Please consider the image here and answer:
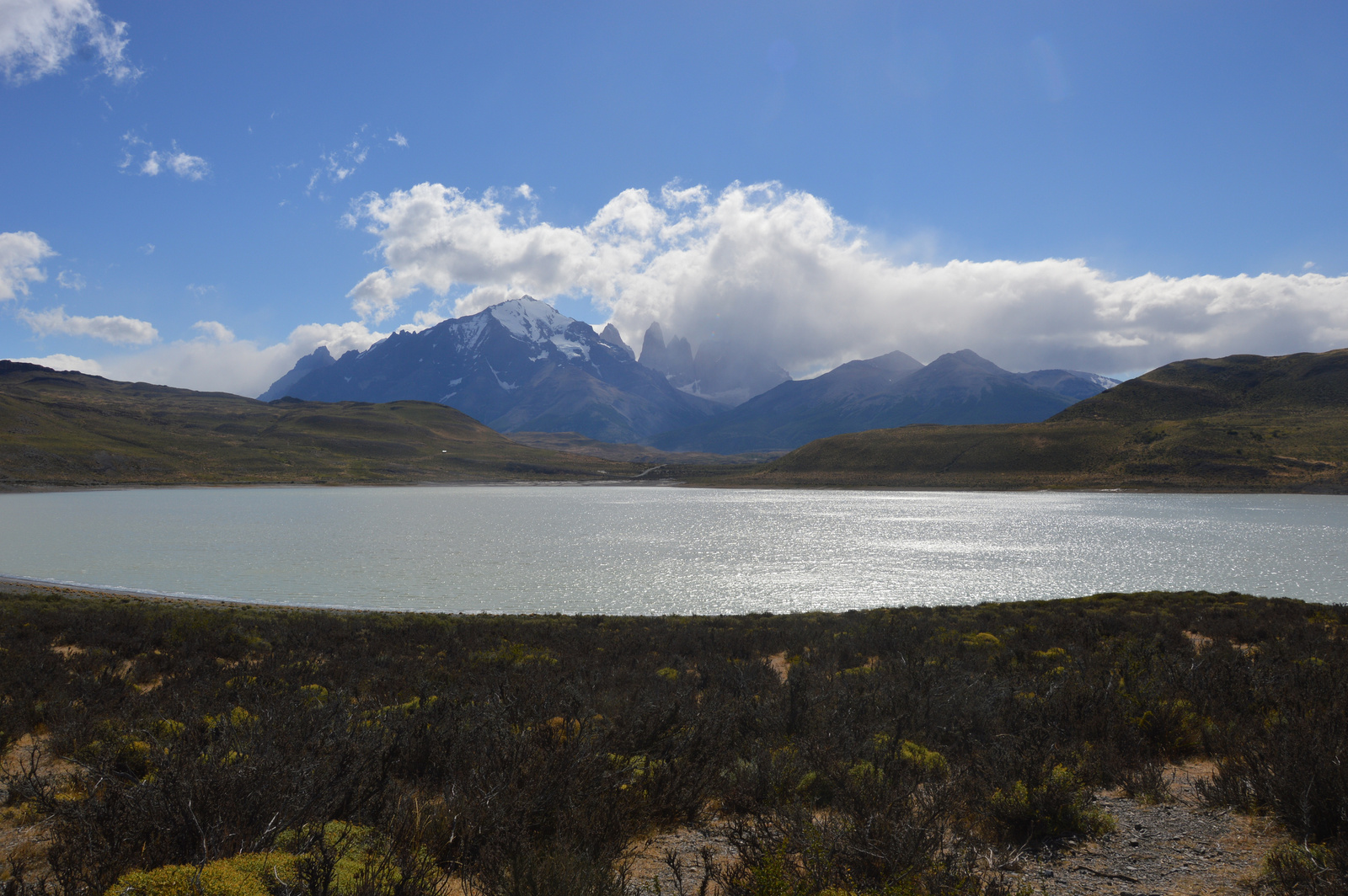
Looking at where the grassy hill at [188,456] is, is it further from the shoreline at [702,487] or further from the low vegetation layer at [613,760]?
the low vegetation layer at [613,760]

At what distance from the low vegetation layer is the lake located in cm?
1568

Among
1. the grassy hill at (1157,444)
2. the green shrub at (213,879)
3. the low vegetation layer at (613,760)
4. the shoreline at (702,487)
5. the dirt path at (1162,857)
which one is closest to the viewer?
the green shrub at (213,879)

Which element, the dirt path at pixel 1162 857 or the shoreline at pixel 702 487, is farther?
the shoreline at pixel 702 487

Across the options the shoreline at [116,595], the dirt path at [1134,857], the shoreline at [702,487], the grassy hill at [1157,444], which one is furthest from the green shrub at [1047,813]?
the grassy hill at [1157,444]

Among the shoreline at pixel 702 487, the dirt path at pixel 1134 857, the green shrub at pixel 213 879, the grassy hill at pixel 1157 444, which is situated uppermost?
the grassy hill at pixel 1157 444

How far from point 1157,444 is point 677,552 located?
4511 inches

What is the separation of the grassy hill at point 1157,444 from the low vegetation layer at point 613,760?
4525 inches

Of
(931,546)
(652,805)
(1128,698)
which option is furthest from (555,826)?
(931,546)

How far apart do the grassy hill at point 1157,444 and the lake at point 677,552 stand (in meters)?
22.3

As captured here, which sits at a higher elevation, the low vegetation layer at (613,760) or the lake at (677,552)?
the low vegetation layer at (613,760)

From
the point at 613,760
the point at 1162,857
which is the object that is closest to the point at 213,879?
the point at 613,760

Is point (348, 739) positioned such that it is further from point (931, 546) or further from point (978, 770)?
point (931, 546)

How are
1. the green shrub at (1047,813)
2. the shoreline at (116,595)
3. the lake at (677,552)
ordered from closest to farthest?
the green shrub at (1047,813), the shoreline at (116,595), the lake at (677,552)

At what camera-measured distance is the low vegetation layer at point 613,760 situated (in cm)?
447
